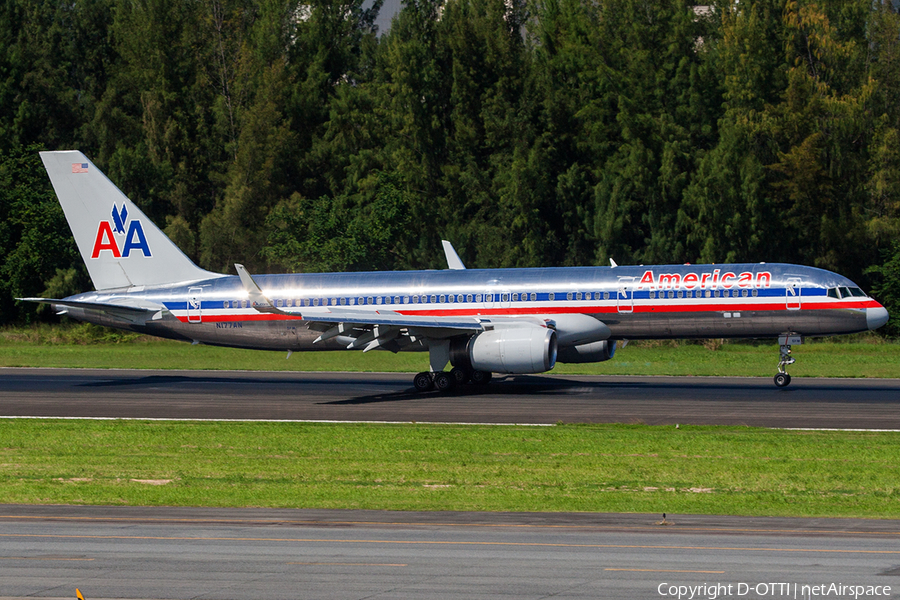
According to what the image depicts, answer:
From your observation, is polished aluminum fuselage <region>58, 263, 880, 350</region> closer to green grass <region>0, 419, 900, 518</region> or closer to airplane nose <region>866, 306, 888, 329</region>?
airplane nose <region>866, 306, 888, 329</region>

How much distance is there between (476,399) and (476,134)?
1603 inches

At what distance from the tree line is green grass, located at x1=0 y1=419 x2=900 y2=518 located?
38686 mm

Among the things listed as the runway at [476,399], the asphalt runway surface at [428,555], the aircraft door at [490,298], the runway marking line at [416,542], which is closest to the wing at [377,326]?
the aircraft door at [490,298]

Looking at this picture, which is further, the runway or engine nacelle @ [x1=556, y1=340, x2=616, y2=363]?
engine nacelle @ [x1=556, y1=340, x2=616, y2=363]

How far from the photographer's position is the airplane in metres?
33.5

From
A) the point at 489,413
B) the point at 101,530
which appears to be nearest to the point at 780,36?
the point at 489,413

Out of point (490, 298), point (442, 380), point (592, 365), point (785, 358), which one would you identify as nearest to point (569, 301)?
point (490, 298)

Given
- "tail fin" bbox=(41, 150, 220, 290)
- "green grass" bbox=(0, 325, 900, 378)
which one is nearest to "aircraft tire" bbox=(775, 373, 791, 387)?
"green grass" bbox=(0, 325, 900, 378)

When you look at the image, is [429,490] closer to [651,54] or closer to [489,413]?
[489,413]

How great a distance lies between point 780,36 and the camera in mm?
65438

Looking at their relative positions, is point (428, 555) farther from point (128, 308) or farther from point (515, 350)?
point (128, 308)

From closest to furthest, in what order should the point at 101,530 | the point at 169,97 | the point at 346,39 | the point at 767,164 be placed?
the point at 101,530, the point at 767,164, the point at 169,97, the point at 346,39

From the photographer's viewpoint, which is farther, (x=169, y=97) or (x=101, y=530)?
(x=169, y=97)

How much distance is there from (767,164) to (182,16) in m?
46.0
